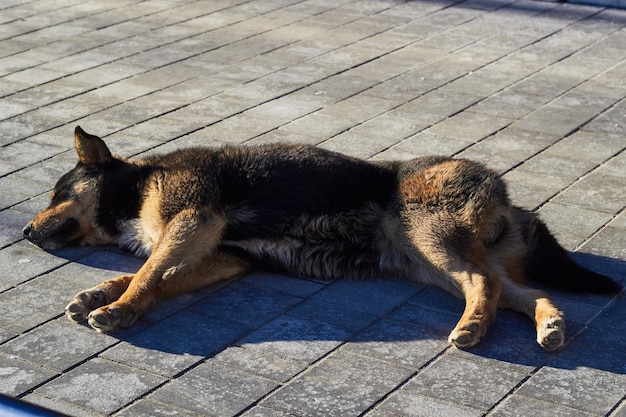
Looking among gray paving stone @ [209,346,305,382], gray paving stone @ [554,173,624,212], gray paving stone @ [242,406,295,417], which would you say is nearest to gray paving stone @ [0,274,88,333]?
gray paving stone @ [209,346,305,382]

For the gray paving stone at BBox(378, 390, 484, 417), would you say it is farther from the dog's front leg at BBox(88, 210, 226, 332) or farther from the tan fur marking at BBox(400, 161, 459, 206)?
→ the dog's front leg at BBox(88, 210, 226, 332)

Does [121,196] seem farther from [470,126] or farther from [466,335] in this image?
[470,126]

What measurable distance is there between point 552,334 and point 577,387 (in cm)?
39

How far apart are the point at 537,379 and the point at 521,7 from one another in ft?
26.6

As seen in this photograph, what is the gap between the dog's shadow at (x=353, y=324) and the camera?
5090 mm

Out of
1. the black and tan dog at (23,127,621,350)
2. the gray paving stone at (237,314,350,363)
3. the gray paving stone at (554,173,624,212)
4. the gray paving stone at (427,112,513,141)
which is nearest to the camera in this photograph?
the gray paving stone at (237,314,350,363)

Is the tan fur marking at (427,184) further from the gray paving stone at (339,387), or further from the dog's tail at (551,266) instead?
the gray paving stone at (339,387)

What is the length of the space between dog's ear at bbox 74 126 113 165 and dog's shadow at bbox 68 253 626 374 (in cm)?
118

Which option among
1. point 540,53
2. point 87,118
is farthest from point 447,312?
point 540,53

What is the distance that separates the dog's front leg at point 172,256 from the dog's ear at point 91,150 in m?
0.83

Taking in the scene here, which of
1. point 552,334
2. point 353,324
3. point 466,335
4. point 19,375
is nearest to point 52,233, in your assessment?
point 19,375

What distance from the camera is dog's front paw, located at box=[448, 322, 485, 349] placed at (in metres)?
5.05

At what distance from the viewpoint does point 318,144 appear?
8.10 m

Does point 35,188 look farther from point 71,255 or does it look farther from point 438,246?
point 438,246
